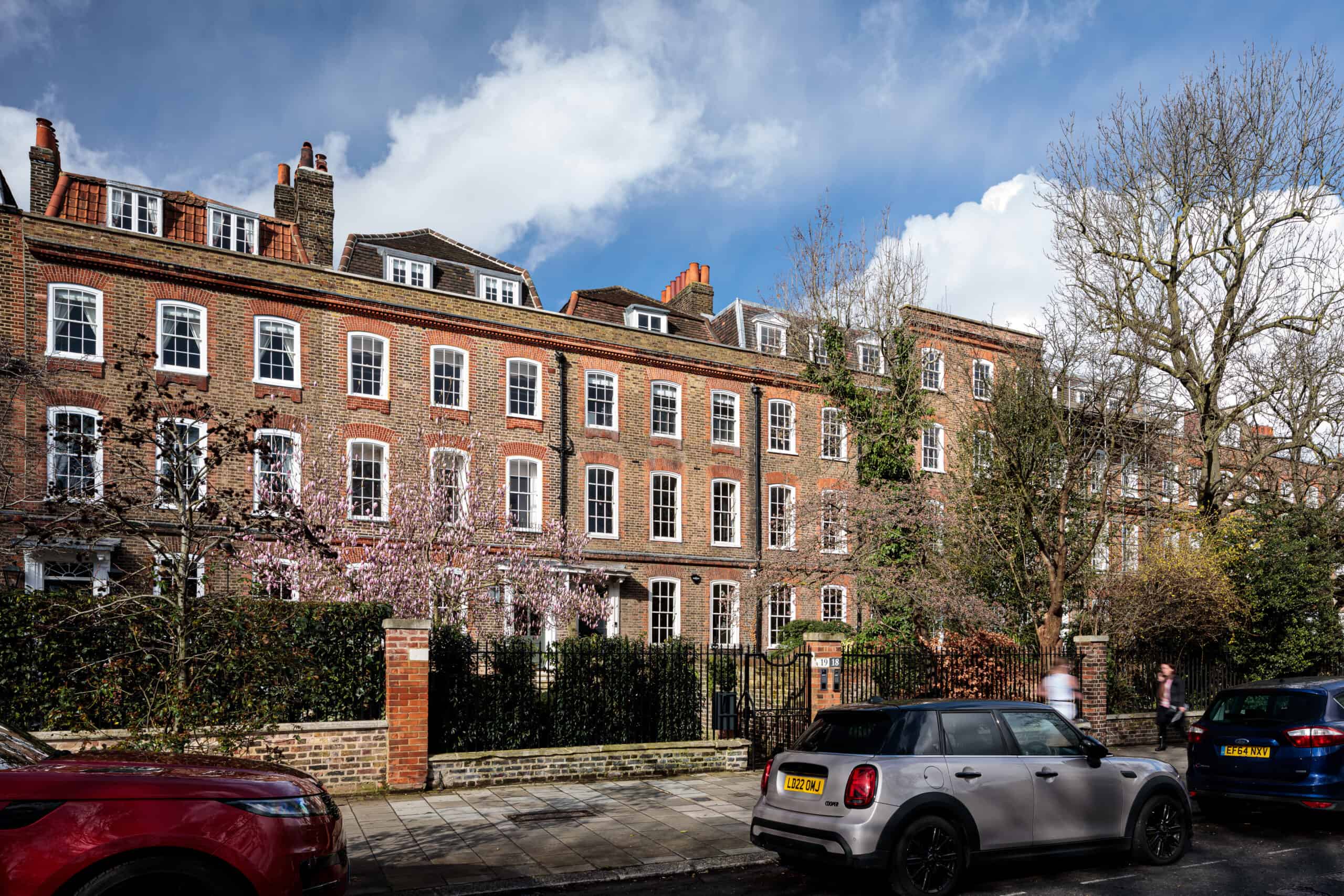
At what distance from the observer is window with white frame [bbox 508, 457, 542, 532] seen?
86.4 ft

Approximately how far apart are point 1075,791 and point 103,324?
72.6 ft

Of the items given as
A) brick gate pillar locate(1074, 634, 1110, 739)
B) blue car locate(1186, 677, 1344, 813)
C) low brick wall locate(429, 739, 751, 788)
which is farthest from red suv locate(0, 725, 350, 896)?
brick gate pillar locate(1074, 634, 1110, 739)

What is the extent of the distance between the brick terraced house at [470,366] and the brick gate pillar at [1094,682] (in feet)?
22.0

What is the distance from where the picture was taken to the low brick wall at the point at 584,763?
11.9 m

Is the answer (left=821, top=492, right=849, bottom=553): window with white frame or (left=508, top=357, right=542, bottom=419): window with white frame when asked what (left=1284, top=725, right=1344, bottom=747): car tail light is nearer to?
(left=821, top=492, right=849, bottom=553): window with white frame

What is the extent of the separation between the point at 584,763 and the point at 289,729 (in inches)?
145

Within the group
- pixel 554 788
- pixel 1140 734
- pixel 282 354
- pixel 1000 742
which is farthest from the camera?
pixel 282 354

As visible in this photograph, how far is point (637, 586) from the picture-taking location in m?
27.9

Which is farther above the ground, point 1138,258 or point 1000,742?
point 1138,258

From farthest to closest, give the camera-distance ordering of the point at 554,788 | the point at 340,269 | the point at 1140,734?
the point at 340,269, the point at 1140,734, the point at 554,788

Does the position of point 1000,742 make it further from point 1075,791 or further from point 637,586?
point 637,586

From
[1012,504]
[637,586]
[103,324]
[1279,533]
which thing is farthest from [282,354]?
[1279,533]

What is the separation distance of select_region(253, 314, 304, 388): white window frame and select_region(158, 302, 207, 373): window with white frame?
1097 mm

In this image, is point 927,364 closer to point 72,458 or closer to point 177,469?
point 177,469
